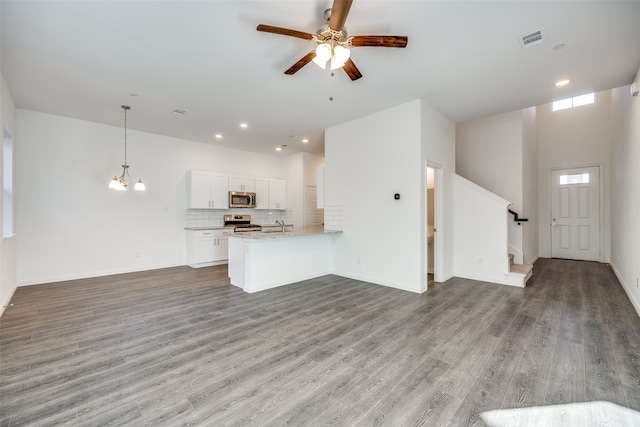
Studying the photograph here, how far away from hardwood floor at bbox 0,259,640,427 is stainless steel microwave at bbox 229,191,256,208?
10.2 feet

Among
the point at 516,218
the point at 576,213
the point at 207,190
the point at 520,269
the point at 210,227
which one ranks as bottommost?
the point at 520,269

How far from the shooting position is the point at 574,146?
6809 millimetres

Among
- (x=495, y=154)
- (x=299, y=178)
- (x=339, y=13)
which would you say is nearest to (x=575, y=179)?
(x=495, y=154)

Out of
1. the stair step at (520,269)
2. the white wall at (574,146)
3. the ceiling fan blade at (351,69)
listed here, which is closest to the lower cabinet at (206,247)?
the ceiling fan blade at (351,69)

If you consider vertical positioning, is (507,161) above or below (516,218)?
above

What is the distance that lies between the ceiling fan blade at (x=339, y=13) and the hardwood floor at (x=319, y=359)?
8.93 ft

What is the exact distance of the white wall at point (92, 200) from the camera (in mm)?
4652

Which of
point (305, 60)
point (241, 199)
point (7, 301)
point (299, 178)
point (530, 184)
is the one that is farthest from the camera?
point (299, 178)

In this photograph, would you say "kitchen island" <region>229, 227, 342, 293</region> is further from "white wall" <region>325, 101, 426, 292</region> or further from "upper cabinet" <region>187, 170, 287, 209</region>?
"upper cabinet" <region>187, 170, 287, 209</region>

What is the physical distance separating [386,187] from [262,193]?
157 inches

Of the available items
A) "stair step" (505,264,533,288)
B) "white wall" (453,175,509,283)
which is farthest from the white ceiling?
"stair step" (505,264,533,288)

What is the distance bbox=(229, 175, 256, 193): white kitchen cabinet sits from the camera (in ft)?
22.6

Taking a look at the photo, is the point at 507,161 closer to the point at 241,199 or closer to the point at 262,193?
the point at 262,193

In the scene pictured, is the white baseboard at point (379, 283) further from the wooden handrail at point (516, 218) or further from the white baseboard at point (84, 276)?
the white baseboard at point (84, 276)
